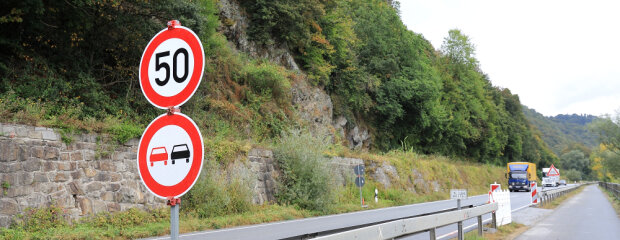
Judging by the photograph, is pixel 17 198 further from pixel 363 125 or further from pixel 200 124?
pixel 363 125

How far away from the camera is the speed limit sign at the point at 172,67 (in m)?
3.09

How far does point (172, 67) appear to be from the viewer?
10.5ft

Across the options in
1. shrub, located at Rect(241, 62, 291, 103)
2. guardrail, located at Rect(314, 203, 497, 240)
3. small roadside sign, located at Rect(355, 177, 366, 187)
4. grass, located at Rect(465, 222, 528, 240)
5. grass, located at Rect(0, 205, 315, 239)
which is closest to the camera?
guardrail, located at Rect(314, 203, 497, 240)

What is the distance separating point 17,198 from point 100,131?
3.04 meters

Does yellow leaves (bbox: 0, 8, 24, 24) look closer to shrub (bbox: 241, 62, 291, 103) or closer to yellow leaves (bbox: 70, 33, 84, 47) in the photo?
yellow leaves (bbox: 70, 33, 84, 47)

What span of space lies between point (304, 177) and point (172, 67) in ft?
54.6

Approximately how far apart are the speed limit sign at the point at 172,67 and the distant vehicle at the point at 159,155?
30 cm

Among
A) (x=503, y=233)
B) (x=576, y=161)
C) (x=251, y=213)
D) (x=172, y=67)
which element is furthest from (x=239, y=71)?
(x=576, y=161)

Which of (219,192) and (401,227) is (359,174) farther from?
(401,227)

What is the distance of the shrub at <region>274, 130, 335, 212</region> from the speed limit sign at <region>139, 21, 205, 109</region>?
1612cm

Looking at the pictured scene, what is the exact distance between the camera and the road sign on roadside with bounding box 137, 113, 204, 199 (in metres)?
2.89

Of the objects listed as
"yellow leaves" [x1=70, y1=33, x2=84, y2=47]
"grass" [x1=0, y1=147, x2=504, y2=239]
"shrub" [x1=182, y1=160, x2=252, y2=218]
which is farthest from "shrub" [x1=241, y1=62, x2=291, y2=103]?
"yellow leaves" [x1=70, y1=33, x2=84, y2=47]

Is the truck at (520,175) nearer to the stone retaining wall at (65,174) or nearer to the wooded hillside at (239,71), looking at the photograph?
the wooded hillside at (239,71)

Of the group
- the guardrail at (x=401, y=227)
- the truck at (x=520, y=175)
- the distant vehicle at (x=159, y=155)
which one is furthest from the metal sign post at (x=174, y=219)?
the truck at (x=520, y=175)
